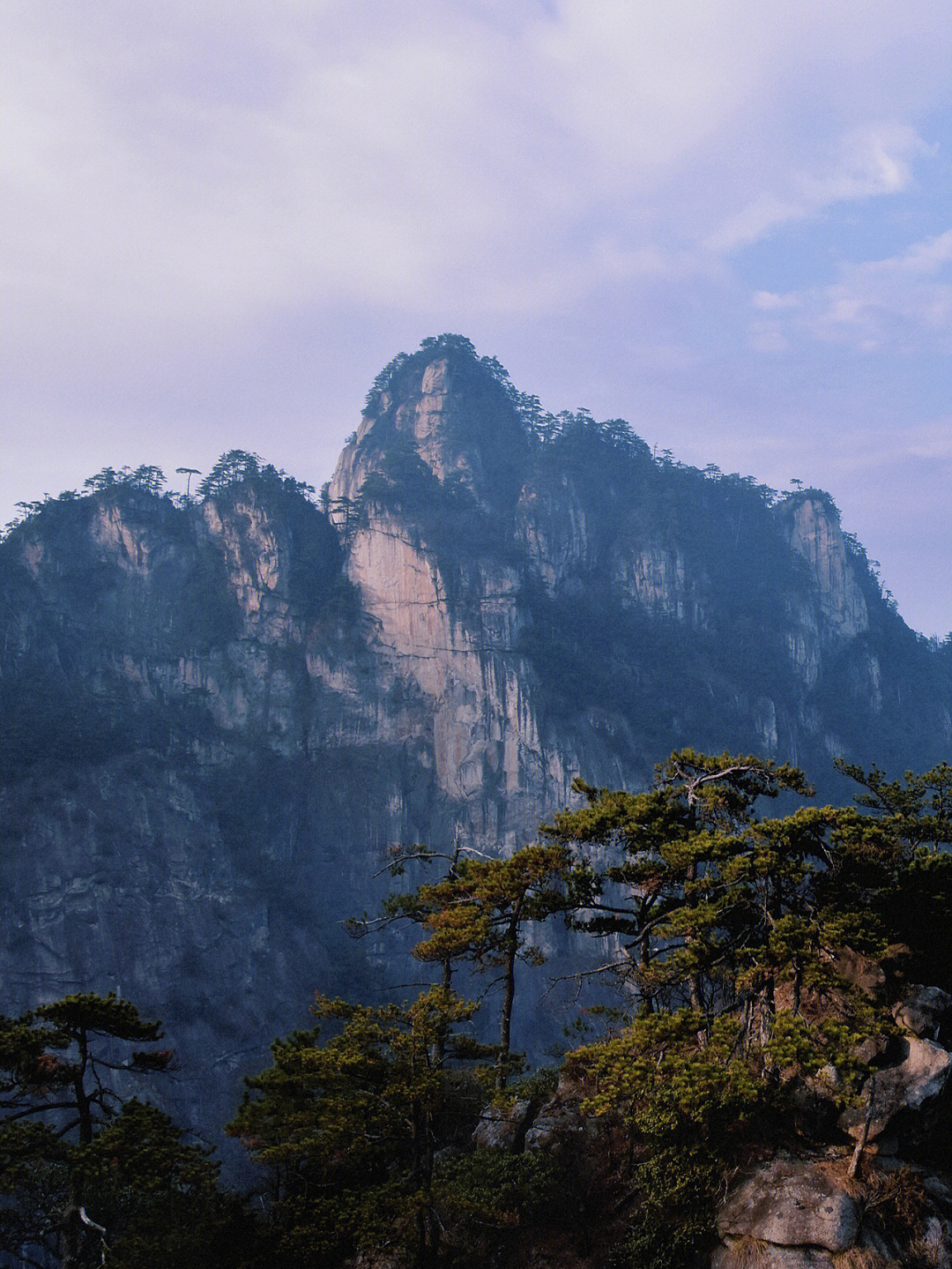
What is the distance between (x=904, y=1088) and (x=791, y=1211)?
2251mm

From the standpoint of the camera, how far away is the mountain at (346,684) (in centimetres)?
5119

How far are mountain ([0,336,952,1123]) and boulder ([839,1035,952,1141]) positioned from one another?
41981 millimetres

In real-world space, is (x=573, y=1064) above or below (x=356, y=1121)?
below

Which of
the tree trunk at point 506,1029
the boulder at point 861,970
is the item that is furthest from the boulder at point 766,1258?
the tree trunk at point 506,1029

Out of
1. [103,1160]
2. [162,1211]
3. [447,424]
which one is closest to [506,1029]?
[162,1211]

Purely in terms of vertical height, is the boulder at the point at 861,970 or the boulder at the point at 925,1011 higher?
the boulder at the point at 861,970

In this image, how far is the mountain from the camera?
5119 centimetres

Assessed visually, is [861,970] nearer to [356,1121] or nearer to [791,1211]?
[791,1211]

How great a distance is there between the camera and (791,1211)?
36.2ft

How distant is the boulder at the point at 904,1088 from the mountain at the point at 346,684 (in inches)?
1653

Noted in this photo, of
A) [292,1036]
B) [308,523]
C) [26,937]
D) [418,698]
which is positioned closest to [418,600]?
[418,698]

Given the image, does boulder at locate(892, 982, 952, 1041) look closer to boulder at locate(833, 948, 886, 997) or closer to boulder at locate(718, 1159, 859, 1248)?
boulder at locate(833, 948, 886, 997)

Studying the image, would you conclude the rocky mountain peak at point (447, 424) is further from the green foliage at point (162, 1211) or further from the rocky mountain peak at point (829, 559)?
the green foliage at point (162, 1211)

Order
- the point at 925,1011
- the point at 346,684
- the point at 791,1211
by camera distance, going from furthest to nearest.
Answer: the point at 346,684, the point at 925,1011, the point at 791,1211
